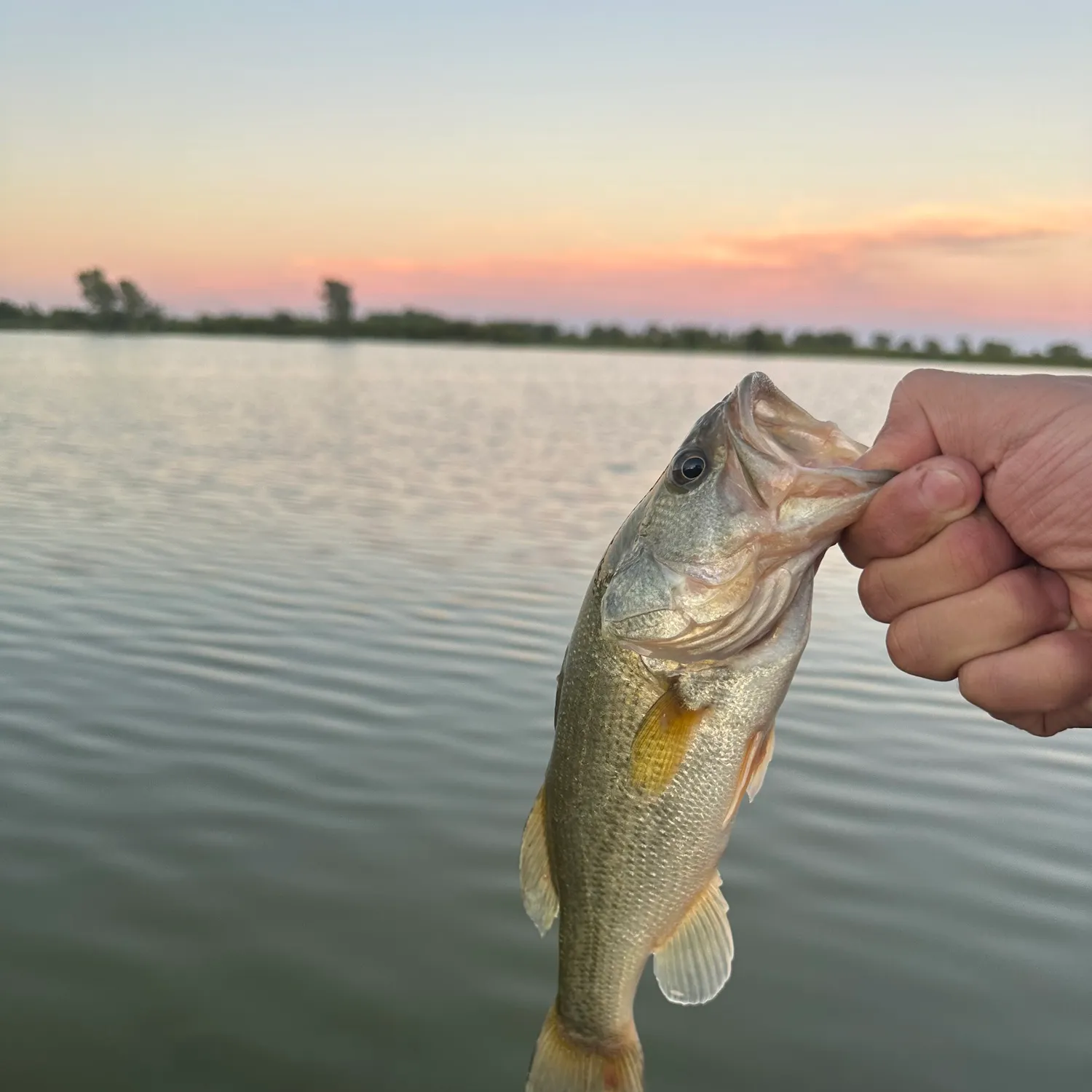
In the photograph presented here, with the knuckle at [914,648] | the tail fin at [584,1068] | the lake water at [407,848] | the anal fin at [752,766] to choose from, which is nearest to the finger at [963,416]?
the knuckle at [914,648]

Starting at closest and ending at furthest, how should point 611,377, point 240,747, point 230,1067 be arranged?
point 230,1067 → point 240,747 → point 611,377

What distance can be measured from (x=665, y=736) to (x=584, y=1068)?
120cm

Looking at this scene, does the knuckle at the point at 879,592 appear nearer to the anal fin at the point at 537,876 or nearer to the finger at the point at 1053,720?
the finger at the point at 1053,720

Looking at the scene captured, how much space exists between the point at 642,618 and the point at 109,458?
2001 centimetres

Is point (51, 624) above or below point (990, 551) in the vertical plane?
below

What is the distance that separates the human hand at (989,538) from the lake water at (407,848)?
2355 mm

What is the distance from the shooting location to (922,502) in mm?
2930

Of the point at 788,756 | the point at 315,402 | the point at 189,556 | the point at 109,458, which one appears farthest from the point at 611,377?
→ the point at 788,756

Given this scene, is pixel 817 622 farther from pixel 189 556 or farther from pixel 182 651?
pixel 189 556

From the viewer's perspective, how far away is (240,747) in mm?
7367

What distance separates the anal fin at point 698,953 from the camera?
3.43 meters

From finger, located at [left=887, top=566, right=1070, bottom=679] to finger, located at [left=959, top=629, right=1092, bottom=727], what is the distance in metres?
0.04

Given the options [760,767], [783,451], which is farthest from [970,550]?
[760,767]

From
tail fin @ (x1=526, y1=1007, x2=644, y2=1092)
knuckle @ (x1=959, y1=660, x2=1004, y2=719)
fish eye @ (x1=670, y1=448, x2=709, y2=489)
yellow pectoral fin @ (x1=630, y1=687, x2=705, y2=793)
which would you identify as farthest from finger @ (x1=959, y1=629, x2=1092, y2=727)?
tail fin @ (x1=526, y1=1007, x2=644, y2=1092)
